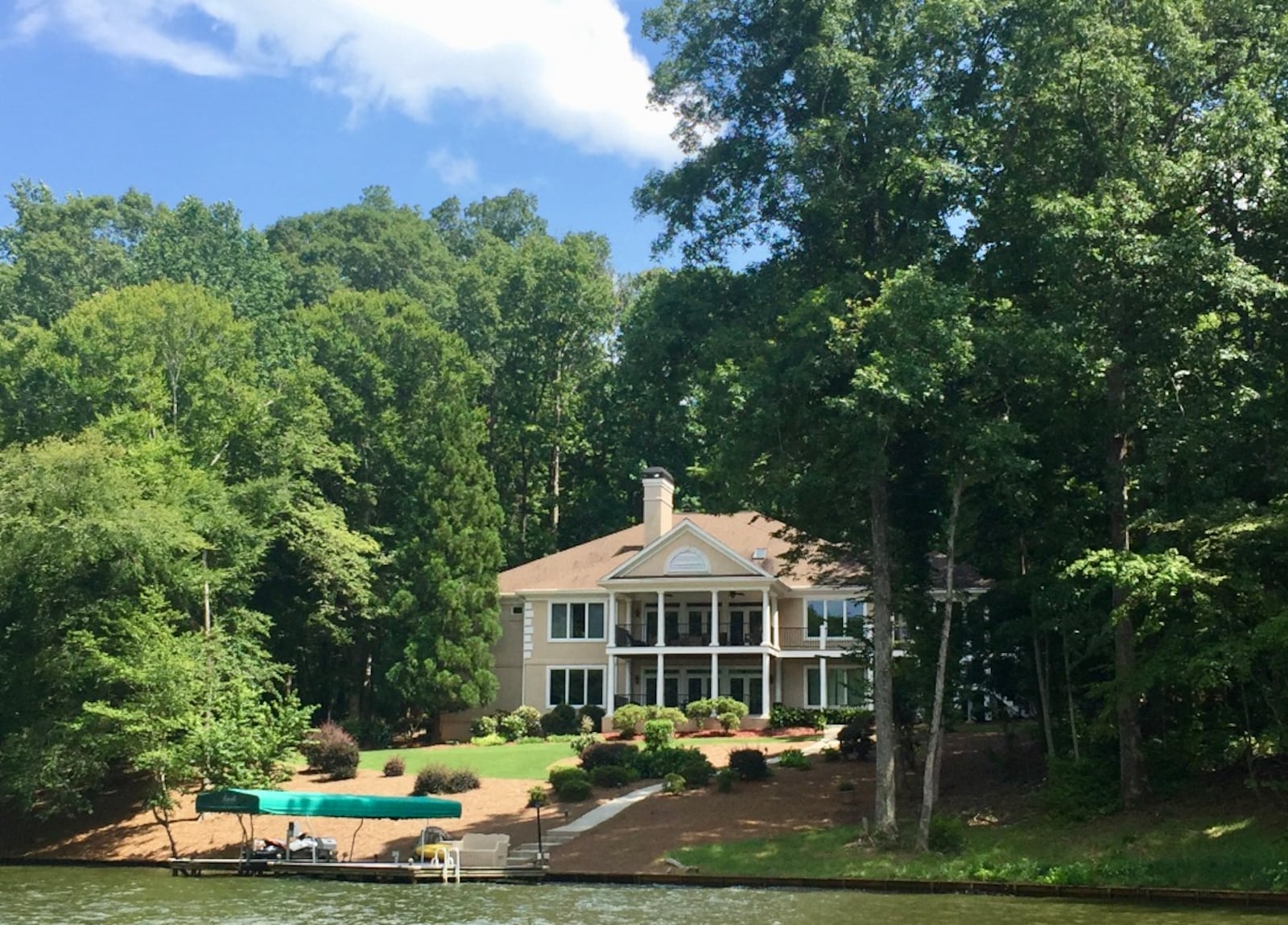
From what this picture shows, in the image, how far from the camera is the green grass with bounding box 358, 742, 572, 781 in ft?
123

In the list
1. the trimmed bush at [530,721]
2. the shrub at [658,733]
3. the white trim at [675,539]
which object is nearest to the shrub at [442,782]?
→ the shrub at [658,733]

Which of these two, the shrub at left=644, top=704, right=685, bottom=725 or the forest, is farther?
the shrub at left=644, top=704, right=685, bottom=725

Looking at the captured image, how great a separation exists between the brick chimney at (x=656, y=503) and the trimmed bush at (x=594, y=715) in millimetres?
6732

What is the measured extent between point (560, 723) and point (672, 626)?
624 centimetres

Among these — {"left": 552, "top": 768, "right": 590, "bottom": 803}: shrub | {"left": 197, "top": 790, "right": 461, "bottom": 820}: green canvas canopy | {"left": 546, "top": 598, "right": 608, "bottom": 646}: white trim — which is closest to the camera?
{"left": 197, "top": 790, "right": 461, "bottom": 820}: green canvas canopy

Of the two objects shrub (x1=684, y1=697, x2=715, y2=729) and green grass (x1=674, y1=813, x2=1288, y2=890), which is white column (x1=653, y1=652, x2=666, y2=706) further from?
green grass (x1=674, y1=813, x2=1288, y2=890)

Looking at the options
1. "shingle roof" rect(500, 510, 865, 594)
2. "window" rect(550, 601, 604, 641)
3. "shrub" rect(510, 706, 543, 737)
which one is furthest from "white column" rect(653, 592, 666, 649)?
"shrub" rect(510, 706, 543, 737)

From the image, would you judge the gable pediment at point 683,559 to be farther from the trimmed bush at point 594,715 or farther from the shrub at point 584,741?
the shrub at point 584,741

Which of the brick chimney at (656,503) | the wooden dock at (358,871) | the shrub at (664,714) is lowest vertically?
the wooden dock at (358,871)

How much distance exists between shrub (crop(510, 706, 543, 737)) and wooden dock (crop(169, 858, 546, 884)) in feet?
59.7

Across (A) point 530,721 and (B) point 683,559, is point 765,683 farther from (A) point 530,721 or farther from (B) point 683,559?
(A) point 530,721

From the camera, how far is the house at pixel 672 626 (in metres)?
47.9

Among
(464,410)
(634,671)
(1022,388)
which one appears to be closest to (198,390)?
(464,410)

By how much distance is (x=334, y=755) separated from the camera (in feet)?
120
